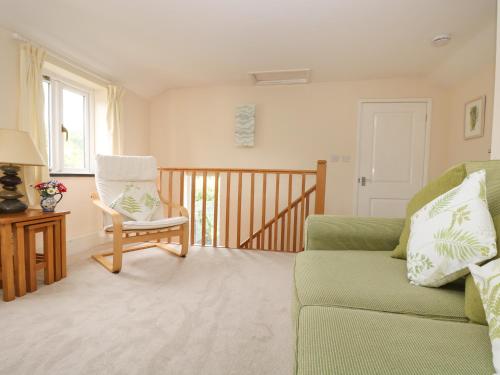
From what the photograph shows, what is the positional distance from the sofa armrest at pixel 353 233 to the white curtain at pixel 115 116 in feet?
9.02

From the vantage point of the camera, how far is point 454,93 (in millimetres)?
3289

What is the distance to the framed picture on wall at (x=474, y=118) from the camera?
2.72 meters

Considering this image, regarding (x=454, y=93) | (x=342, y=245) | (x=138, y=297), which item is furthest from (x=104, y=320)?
(x=454, y=93)

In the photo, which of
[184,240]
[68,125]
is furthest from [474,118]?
[68,125]

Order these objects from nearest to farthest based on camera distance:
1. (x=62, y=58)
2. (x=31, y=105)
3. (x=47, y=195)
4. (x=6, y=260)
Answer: (x=6, y=260)
(x=47, y=195)
(x=31, y=105)
(x=62, y=58)

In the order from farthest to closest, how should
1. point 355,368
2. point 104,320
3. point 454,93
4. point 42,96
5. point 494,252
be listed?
point 454,93
point 42,96
point 104,320
point 494,252
point 355,368

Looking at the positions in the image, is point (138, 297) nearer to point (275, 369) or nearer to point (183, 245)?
point (183, 245)

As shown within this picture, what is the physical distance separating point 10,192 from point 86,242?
1.17 metres

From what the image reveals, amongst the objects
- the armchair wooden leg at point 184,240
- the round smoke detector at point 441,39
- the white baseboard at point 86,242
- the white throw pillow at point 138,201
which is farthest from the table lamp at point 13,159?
the round smoke detector at point 441,39

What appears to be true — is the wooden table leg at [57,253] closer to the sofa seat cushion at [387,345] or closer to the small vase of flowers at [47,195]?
the small vase of flowers at [47,195]

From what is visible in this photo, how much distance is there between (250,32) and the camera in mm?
2434

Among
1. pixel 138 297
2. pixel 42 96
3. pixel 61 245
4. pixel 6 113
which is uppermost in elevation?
pixel 42 96

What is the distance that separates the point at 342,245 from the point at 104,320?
138 centimetres

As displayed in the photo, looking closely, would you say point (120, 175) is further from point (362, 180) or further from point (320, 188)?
point (362, 180)
